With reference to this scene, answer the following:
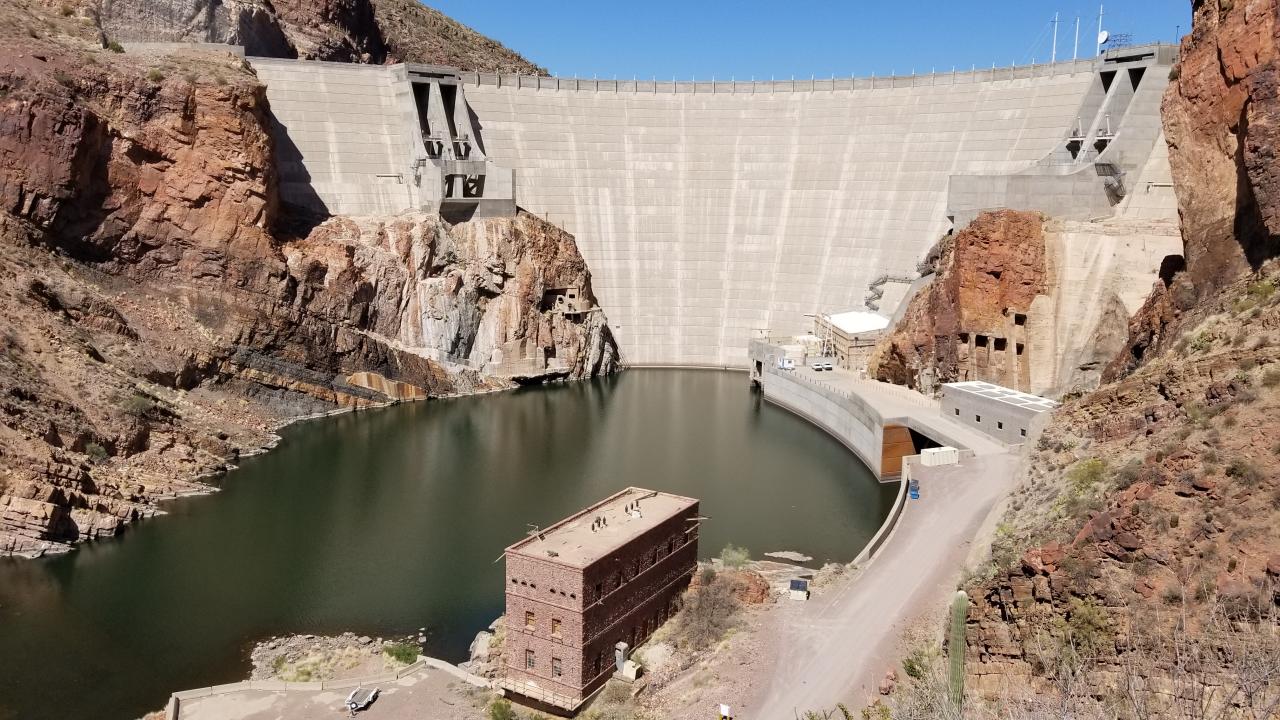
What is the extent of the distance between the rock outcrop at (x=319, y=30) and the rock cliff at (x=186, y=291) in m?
8.26

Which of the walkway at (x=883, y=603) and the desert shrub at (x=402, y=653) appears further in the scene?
the desert shrub at (x=402, y=653)

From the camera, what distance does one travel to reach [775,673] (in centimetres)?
2181

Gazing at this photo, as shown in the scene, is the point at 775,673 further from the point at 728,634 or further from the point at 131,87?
the point at 131,87

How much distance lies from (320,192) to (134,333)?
57.8 ft

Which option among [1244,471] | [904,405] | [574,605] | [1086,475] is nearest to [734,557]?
[574,605]

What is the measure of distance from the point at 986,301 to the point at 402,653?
3231cm

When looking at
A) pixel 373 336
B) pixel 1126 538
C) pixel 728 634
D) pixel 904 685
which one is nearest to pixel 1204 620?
pixel 1126 538

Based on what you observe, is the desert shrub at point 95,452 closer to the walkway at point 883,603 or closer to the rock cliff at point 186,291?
the rock cliff at point 186,291

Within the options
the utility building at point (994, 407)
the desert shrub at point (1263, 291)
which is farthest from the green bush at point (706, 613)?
the utility building at point (994, 407)

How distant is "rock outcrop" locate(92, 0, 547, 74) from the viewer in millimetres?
62438

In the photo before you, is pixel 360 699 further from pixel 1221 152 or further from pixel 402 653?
pixel 1221 152

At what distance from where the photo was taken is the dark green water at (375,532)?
26094mm

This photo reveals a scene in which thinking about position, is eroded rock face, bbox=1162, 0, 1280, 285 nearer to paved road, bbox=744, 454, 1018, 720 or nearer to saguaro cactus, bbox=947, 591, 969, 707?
paved road, bbox=744, 454, 1018, 720

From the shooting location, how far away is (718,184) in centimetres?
6931
